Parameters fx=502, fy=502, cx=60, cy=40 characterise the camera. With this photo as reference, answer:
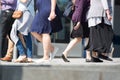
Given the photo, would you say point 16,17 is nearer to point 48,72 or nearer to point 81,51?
point 48,72

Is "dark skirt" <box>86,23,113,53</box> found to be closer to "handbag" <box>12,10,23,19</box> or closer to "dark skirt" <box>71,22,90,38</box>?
"dark skirt" <box>71,22,90,38</box>

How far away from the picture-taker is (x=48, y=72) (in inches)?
269

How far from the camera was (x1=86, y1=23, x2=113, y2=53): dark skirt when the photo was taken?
8289 mm

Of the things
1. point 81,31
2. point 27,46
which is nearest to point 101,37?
point 81,31

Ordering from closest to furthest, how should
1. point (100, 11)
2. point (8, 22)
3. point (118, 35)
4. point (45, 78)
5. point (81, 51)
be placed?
point (45, 78), point (100, 11), point (8, 22), point (81, 51), point (118, 35)

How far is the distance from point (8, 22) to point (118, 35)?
6.23m

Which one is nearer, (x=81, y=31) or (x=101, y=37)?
(x=101, y=37)

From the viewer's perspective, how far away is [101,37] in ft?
27.2

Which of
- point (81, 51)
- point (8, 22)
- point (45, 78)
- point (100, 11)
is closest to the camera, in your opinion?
point (45, 78)

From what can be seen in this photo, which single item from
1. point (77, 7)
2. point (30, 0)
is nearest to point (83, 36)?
point (77, 7)

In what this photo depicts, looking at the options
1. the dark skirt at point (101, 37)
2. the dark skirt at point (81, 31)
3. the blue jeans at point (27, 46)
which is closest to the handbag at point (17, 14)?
the blue jeans at point (27, 46)

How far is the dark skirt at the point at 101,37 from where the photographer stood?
8.29 meters

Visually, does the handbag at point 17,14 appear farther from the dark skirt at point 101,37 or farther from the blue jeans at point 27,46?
the dark skirt at point 101,37

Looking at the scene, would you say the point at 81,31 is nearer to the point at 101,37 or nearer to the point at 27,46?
the point at 101,37
